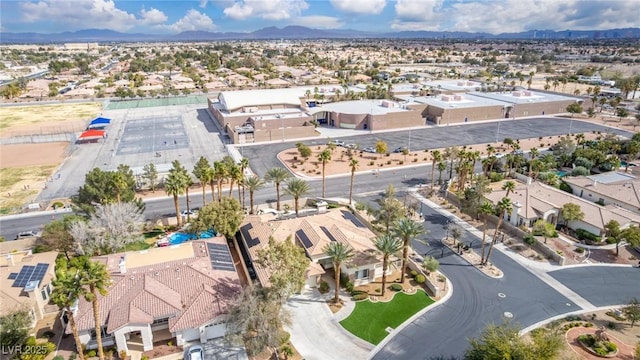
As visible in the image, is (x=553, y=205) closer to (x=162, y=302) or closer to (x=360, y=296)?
(x=360, y=296)

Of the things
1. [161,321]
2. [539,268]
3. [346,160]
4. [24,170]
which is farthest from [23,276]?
[346,160]

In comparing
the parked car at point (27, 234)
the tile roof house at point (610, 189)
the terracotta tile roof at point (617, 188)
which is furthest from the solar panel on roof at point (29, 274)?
the terracotta tile roof at point (617, 188)

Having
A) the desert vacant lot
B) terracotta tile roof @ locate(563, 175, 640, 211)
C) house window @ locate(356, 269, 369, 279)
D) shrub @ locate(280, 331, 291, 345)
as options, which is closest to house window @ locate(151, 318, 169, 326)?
shrub @ locate(280, 331, 291, 345)

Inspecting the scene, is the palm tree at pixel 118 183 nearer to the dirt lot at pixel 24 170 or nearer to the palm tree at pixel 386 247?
the dirt lot at pixel 24 170

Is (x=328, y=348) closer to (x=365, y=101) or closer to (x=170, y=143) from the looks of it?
(x=170, y=143)

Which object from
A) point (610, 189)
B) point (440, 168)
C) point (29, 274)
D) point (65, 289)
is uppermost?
point (65, 289)

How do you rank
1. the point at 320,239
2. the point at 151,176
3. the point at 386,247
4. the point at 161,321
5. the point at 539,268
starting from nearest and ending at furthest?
the point at 161,321
the point at 386,247
the point at 320,239
the point at 539,268
the point at 151,176

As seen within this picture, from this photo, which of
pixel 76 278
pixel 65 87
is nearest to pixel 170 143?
pixel 76 278
